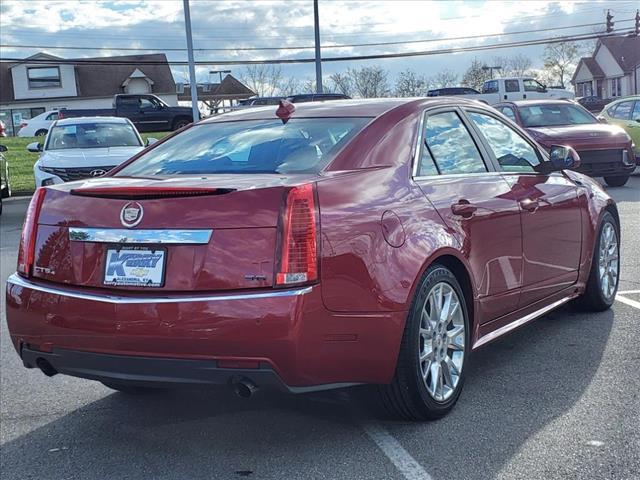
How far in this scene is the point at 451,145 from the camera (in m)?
4.54

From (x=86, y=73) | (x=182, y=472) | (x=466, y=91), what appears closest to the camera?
(x=182, y=472)

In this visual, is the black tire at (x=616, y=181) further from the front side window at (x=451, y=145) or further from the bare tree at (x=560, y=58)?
the bare tree at (x=560, y=58)

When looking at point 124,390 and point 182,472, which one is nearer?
point 182,472

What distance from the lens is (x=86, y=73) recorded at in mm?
59531

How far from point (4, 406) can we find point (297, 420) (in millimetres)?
1839

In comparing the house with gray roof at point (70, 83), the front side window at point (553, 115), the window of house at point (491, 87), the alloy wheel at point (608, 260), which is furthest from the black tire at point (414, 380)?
the house with gray roof at point (70, 83)

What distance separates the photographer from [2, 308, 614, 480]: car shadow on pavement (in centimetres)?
355

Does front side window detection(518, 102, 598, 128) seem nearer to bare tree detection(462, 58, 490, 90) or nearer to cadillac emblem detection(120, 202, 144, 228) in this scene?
cadillac emblem detection(120, 202, 144, 228)

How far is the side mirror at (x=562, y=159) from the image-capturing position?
210 inches

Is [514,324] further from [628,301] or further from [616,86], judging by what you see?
[616,86]

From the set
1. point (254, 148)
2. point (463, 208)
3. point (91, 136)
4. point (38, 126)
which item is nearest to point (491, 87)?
point (38, 126)

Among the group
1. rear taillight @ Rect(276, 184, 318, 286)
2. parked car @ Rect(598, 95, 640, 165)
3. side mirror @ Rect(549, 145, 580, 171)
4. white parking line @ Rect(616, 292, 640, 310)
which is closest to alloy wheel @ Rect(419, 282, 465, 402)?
rear taillight @ Rect(276, 184, 318, 286)

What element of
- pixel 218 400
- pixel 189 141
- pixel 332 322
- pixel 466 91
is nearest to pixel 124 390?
pixel 218 400

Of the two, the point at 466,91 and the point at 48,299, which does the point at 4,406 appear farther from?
the point at 466,91
